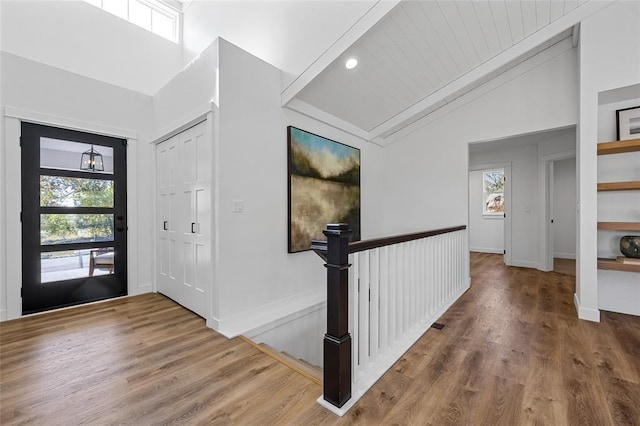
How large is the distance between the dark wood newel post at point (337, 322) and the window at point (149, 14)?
17.4 ft

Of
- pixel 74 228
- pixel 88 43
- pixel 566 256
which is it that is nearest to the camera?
pixel 74 228

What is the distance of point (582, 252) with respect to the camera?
2.74 meters

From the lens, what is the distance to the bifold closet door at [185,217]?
2607 mm

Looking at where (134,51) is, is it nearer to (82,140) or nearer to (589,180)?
(82,140)

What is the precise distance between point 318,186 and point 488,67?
2600 mm

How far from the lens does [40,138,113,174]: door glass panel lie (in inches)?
114

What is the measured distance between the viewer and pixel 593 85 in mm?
2689

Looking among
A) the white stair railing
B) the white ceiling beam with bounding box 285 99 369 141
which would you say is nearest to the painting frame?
the white stair railing

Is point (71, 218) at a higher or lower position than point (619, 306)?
higher

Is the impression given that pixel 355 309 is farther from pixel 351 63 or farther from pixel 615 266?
pixel 615 266

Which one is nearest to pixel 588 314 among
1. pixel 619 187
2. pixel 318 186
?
pixel 619 187

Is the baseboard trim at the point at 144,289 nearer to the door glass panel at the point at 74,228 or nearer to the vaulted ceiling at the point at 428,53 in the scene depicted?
the door glass panel at the point at 74,228

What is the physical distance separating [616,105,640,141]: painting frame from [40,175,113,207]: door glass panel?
18.6 feet

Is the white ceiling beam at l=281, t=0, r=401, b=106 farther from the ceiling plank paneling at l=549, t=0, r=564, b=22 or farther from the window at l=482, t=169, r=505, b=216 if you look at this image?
the window at l=482, t=169, r=505, b=216
